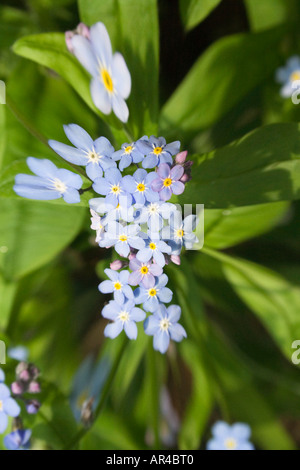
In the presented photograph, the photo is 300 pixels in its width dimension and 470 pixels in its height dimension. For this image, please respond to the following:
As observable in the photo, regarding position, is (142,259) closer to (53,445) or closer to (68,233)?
(68,233)

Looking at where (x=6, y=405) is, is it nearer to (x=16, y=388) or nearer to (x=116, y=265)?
(x=16, y=388)

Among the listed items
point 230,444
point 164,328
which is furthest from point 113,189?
point 230,444

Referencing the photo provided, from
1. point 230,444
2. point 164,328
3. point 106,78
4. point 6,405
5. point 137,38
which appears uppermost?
point 137,38

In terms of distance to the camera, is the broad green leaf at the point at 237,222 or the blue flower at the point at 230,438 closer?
the broad green leaf at the point at 237,222

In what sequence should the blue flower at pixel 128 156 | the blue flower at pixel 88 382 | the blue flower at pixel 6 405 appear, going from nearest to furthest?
the blue flower at pixel 128 156 → the blue flower at pixel 6 405 → the blue flower at pixel 88 382

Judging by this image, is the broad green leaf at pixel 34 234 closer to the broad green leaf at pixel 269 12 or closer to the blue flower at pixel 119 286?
the blue flower at pixel 119 286

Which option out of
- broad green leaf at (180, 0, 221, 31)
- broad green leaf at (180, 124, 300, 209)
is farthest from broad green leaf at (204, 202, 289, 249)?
broad green leaf at (180, 0, 221, 31)

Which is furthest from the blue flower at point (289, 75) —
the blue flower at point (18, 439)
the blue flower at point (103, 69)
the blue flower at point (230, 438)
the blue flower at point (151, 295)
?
the blue flower at point (18, 439)
